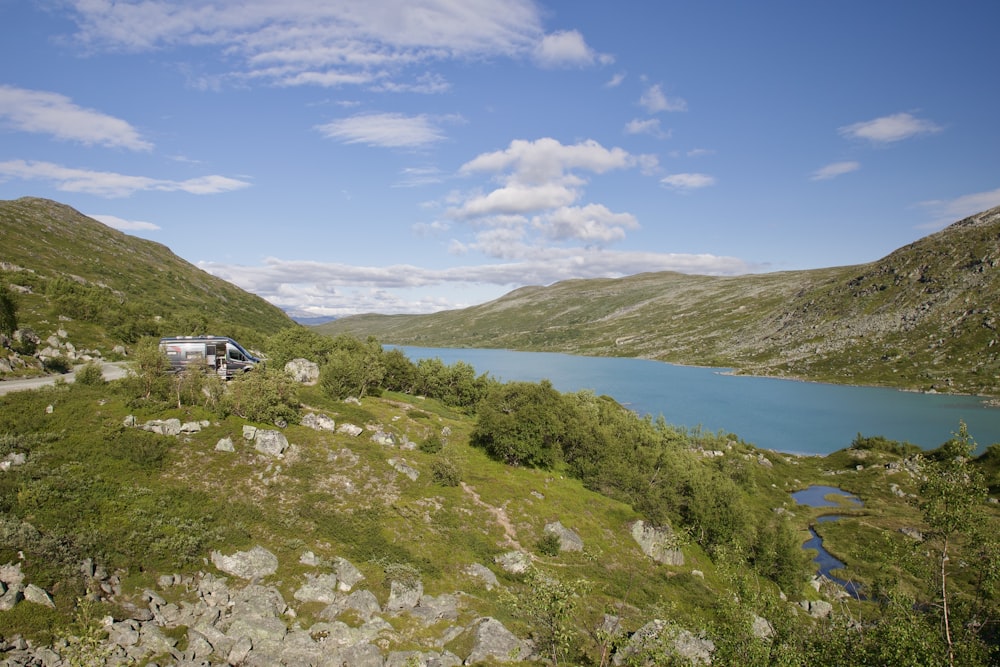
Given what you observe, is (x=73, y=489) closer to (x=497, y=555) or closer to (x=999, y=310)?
(x=497, y=555)

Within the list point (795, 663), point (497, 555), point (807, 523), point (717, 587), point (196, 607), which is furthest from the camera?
point (807, 523)

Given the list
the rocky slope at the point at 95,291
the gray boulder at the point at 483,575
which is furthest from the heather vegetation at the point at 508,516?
the rocky slope at the point at 95,291

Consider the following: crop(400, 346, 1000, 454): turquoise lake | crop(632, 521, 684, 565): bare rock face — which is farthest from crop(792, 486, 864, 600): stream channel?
crop(400, 346, 1000, 454): turquoise lake

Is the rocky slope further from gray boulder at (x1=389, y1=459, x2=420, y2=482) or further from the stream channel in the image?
the stream channel

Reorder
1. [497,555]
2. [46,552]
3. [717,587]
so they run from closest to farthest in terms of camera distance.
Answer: [46,552], [497,555], [717,587]

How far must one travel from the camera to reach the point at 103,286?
320ft

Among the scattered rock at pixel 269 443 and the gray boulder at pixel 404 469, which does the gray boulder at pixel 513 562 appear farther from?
the scattered rock at pixel 269 443

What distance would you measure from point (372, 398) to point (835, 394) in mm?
163121

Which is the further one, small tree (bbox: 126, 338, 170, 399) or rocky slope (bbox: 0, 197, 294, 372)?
rocky slope (bbox: 0, 197, 294, 372)

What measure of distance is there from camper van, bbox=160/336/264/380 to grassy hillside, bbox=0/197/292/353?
65.4 feet

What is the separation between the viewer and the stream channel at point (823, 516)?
59.5 m

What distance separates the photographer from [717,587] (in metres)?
45.7

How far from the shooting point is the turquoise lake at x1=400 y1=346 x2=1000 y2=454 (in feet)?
370

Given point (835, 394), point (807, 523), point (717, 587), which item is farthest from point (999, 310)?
point (717, 587)
